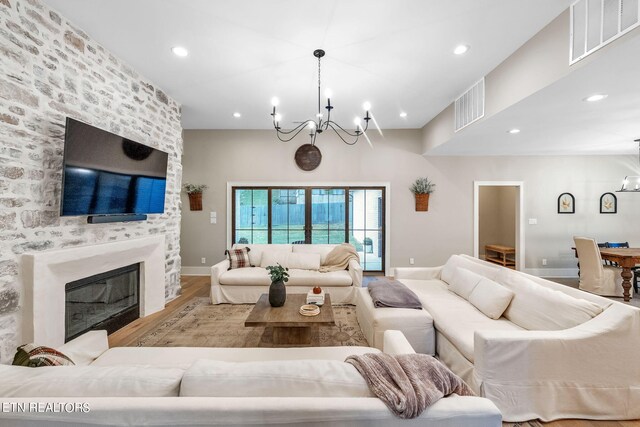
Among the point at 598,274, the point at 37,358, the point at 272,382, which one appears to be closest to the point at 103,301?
the point at 37,358

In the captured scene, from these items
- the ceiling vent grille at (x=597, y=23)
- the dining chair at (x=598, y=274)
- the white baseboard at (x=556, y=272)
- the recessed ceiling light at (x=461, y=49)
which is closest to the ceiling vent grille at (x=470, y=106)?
the recessed ceiling light at (x=461, y=49)

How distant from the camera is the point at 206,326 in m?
3.24

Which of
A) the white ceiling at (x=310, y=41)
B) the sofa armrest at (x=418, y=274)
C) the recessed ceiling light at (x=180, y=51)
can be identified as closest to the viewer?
the white ceiling at (x=310, y=41)

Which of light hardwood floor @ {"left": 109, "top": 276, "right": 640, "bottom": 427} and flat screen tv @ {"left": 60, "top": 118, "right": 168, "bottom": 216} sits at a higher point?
flat screen tv @ {"left": 60, "top": 118, "right": 168, "bottom": 216}

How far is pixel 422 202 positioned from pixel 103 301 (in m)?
5.16

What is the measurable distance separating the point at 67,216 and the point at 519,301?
13.1 feet

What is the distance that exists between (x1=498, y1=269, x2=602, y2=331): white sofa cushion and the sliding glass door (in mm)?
3160

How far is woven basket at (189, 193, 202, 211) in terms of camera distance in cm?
551

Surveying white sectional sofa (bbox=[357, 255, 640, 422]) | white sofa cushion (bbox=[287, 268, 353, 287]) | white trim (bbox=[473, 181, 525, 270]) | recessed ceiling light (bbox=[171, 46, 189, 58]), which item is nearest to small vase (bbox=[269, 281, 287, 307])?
white sofa cushion (bbox=[287, 268, 353, 287])

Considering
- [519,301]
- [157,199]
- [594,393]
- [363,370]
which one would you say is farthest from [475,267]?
[157,199]

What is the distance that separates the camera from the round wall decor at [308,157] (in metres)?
5.50

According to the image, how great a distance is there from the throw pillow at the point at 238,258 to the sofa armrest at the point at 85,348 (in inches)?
95.3

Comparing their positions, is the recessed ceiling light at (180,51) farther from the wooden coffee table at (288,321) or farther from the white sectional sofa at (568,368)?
the white sectional sofa at (568,368)

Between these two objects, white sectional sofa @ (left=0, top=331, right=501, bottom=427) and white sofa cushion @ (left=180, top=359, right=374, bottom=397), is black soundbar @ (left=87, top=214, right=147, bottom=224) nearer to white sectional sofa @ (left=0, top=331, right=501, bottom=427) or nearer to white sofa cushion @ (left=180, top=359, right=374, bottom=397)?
white sectional sofa @ (left=0, top=331, right=501, bottom=427)
